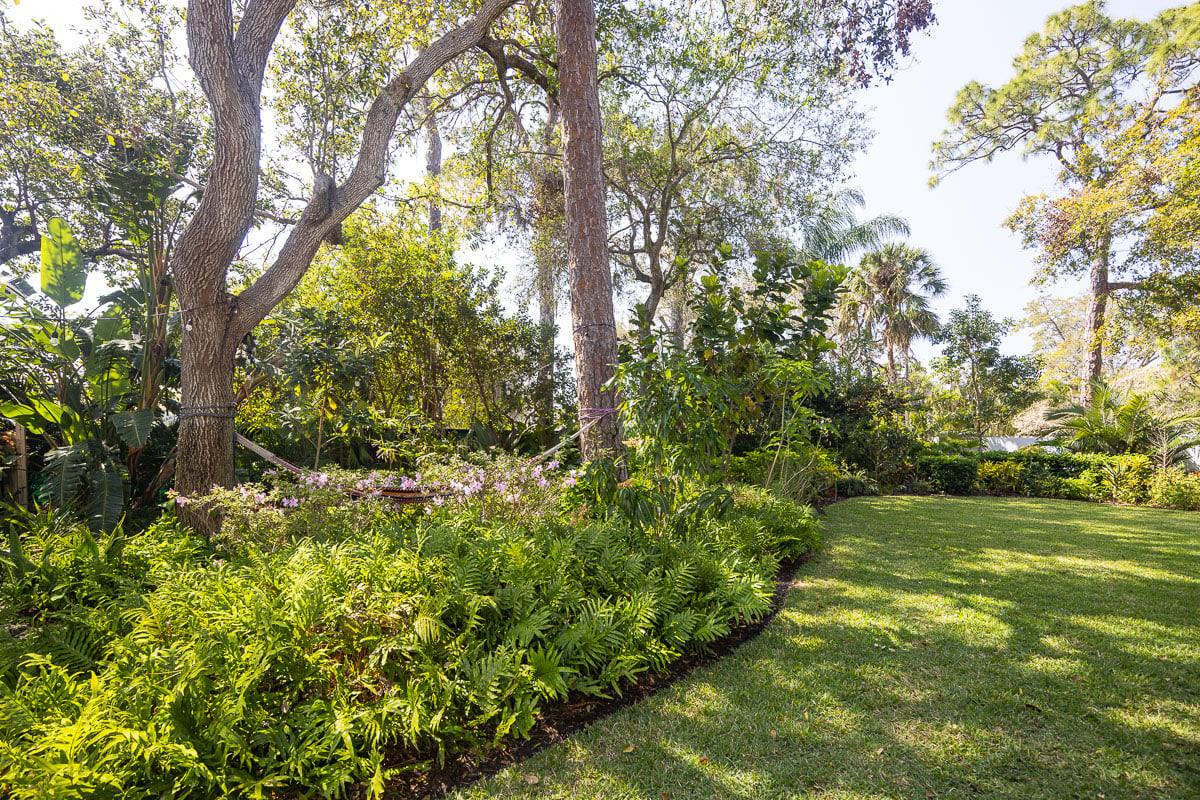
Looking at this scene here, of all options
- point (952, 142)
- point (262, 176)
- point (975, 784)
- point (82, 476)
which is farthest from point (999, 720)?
point (952, 142)

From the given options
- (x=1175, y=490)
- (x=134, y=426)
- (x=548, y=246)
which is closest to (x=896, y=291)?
(x=1175, y=490)

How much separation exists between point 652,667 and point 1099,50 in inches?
798

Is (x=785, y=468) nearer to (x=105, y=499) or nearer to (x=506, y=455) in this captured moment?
(x=506, y=455)

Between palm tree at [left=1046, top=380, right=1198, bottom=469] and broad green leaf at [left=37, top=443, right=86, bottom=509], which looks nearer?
broad green leaf at [left=37, top=443, right=86, bottom=509]

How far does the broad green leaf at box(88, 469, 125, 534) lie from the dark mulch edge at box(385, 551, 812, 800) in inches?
145

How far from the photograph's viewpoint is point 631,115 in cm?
941

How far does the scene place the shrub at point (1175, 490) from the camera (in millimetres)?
8148

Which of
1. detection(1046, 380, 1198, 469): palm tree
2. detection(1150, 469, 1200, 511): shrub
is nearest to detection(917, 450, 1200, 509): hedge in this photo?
detection(1150, 469, 1200, 511): shrub

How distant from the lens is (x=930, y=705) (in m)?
2.25

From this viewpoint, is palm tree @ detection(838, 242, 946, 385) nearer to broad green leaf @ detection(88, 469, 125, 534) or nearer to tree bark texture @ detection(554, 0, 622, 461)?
tree bark texture @ detection(554, 0, 622, 461)

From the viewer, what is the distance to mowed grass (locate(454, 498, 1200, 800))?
69.9 inches

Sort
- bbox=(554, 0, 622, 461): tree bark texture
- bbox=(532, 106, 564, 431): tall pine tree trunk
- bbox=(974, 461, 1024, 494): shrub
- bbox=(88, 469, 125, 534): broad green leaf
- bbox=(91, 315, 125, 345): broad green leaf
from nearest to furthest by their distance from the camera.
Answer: bbox=(88, 469, 125, 534): broad green leaf < bbox=(554, 0, 622, 461): tree bark texture < bbox=(91, 315, 125, 345): broad green leaf < bbox=(532, 106, 564, 431): tall pine tree trunk < bbox=(974, 461, 1024, 494): shrub

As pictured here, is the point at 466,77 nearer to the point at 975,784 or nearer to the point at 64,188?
the point at 64,188

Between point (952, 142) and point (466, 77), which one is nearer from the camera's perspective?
point (466, 77)
